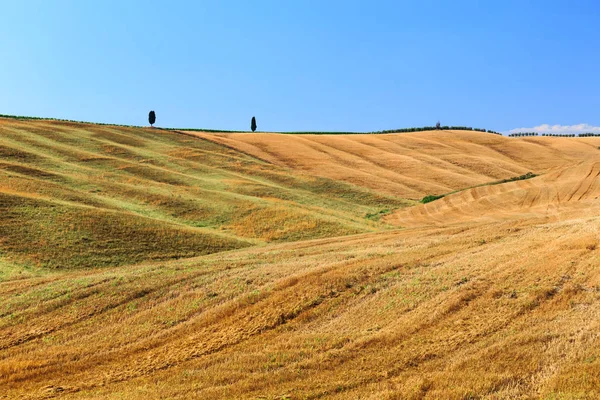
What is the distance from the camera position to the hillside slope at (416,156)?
2569 inches

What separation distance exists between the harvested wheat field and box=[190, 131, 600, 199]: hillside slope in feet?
58.8

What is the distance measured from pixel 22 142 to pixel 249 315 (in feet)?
184

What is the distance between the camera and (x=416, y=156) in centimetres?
8125

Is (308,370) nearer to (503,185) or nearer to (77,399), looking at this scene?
(77,399)

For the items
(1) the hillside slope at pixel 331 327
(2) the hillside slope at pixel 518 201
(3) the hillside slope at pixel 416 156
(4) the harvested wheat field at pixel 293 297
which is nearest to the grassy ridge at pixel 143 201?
(4) the harvested wheat field at pixel 293 297

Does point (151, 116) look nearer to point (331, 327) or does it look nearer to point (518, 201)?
point (518, 201)

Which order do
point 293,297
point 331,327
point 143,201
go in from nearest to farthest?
point 331,327 < point 293,297 < point 143,201

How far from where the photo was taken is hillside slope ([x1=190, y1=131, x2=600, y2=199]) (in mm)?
65250

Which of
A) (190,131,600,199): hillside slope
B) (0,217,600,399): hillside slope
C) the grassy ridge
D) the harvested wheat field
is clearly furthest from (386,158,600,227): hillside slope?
(0,217,600,399): hillside slope

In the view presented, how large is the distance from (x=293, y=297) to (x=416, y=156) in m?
65.7

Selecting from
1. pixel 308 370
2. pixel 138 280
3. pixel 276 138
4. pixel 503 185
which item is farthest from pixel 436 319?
pixel 276 138

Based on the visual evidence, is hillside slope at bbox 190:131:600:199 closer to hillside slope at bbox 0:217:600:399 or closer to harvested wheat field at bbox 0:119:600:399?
harvested wheat field at bbox 0:119:600:399

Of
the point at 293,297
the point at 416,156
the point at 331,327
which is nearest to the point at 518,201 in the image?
the point at 293,297

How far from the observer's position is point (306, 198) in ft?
171
